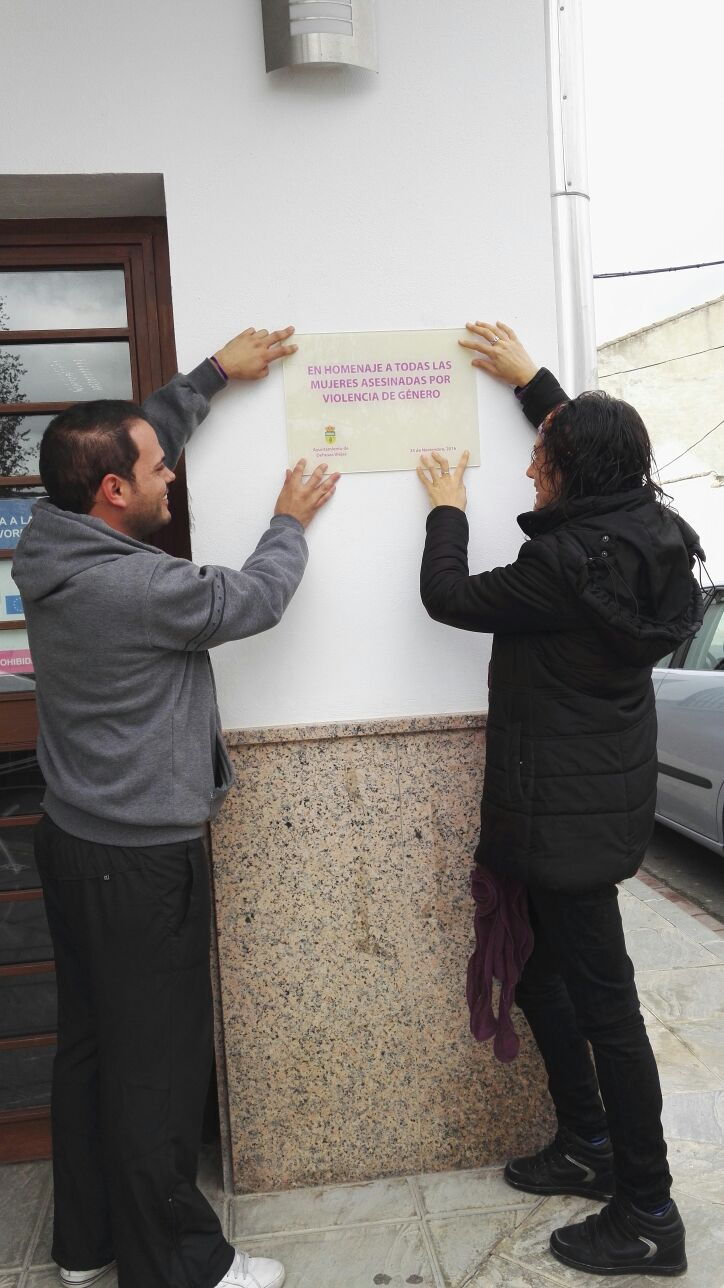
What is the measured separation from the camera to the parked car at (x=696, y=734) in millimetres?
5523

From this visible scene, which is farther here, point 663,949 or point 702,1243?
point 663,949

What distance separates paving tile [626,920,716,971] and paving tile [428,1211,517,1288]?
7.17ft

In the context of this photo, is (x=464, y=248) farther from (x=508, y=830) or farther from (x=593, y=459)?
(x=508, y=830)

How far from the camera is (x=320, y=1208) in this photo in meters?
2.71

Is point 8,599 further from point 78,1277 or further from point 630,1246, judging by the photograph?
point 630,1246

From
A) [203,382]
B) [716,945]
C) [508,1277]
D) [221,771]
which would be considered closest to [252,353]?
[203,382]

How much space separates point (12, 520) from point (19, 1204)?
1.93m

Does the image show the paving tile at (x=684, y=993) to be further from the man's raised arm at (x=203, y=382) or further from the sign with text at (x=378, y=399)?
the man's raised arm at (x=203, y=382)

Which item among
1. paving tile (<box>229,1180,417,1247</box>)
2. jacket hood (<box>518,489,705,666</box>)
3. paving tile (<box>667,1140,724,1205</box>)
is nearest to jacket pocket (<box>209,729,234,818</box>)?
jacket hood (<box>518,489,705,666</box>)

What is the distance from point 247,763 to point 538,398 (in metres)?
1.26

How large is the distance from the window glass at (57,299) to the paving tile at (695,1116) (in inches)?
117

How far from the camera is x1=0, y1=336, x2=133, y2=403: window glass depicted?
114 inches

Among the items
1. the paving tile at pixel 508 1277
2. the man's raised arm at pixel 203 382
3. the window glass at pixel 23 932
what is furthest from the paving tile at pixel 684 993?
the man's raised arm at pixel 203 382

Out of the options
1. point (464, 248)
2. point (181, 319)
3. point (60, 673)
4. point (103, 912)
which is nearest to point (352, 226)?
point (464, 248)
